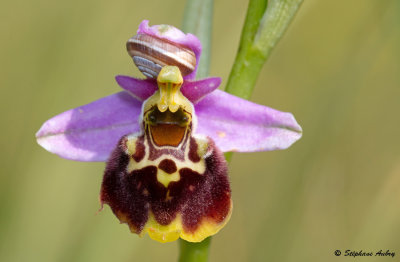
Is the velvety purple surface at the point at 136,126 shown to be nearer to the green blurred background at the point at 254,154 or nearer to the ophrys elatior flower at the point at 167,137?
the ophrys elatior flower at the point at 167,137

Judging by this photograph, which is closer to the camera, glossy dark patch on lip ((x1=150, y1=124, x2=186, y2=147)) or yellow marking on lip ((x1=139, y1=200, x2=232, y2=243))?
yellow marking on lip ((x1=139, y1=200, x2=232, y2=243))

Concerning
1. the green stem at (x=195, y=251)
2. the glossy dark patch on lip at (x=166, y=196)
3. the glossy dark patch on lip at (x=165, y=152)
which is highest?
the glossy dark patch on lip at (x=165, y=152)

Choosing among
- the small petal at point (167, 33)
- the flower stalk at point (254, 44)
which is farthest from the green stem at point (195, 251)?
the small petal at point (167, 33)

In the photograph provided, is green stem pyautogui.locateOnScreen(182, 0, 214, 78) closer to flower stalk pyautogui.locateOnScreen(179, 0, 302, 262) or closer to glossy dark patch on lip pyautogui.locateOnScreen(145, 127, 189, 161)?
flower stalk pyautogui.locateOnScreen(179, 0, 302, 262)

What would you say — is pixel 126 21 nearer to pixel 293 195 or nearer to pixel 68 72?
pixel 68 72

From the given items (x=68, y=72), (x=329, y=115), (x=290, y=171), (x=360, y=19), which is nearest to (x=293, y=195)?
(x=290, y=171)

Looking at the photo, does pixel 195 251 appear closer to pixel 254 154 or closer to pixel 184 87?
pixel 184 87

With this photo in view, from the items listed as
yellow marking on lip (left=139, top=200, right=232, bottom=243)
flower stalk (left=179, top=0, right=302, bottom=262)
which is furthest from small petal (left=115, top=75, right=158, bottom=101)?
yellow marking on lip (left=139, top=200, right=232, bottom=243)

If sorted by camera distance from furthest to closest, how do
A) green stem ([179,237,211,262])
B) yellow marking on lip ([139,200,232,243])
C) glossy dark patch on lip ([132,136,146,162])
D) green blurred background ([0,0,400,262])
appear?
green blurred background ([0,0,400,262])
green stem ([179,237,211,262])
glossy dark patch on lip ([132,136,146,162])
yellow marking on lip ([139,200,232,243])
